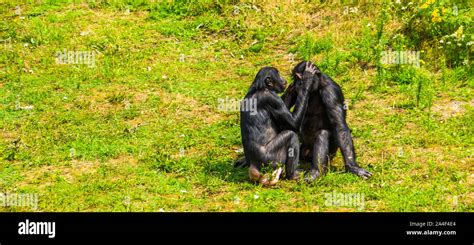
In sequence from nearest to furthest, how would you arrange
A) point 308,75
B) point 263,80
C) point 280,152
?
point 280,152, point 263,80, point 308,75

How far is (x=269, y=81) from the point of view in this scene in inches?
493

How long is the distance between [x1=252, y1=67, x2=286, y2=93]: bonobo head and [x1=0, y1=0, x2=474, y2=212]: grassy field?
145 centimetres

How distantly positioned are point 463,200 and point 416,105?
3.91 meters

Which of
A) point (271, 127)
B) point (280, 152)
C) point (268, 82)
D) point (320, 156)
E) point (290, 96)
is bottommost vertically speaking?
point (320, 156)

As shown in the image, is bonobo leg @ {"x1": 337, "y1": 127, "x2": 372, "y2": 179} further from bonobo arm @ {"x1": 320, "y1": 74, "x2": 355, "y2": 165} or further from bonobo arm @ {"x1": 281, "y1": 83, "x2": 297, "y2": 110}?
bonobo arm @ {"x1": 281, "y1": 83, "x2": 297, "y2": 110}

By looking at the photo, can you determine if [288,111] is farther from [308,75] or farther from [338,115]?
[338,115]

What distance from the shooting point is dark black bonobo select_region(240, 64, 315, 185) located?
12.2 meters

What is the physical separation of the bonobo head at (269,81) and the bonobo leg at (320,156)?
98cm

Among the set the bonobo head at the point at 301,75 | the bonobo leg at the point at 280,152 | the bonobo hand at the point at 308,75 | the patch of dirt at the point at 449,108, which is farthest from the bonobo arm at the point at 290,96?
the patch of dirt at the point at 449,108

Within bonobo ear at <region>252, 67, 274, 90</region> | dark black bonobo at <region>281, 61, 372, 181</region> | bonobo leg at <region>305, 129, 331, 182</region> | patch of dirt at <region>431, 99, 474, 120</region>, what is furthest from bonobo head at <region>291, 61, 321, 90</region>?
patch of dirt at <region>431, 99, 474, 120</region>

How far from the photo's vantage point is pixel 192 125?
1510 cm

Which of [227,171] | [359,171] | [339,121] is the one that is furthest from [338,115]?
[227,171]

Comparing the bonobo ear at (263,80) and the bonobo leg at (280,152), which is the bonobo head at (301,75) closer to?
the bonobo ear at (263,80)

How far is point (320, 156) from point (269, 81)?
1.39 m
